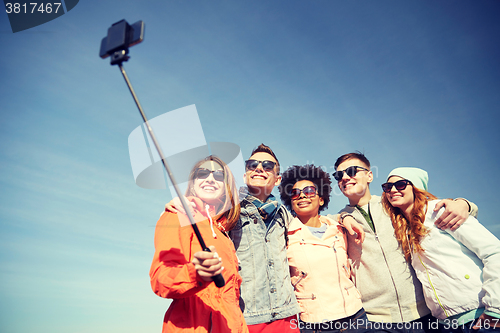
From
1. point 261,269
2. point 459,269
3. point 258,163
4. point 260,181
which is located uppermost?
point 258,163

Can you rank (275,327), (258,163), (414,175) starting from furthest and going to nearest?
(258,163)
(414,175)
(275,327)

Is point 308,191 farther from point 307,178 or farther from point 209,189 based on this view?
point 209,189

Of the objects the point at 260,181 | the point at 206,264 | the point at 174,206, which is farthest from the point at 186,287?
the point at 260,181

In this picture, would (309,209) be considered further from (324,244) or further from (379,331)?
(379,331)

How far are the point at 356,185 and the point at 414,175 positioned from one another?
1040 mm

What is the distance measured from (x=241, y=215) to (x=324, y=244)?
1.50 meters

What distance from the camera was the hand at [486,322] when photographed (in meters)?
3.78

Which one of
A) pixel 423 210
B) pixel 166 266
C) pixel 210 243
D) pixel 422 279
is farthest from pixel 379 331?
pixel 166 266

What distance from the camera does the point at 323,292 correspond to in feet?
14.9

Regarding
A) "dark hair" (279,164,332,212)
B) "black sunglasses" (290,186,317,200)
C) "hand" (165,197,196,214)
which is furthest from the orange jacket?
"dark hair" (279,164,332,212)

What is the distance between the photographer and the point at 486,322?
3852mm

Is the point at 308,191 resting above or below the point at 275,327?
above

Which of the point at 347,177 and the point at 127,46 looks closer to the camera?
the point at 127,46

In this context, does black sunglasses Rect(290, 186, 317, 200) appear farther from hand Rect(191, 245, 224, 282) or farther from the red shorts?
hand Rect(191, 245, 224, 282)
